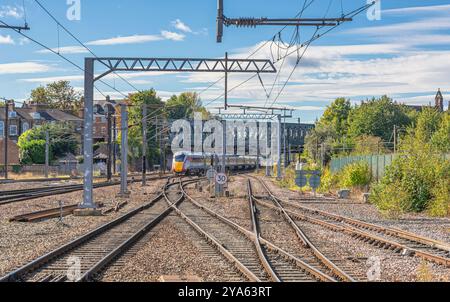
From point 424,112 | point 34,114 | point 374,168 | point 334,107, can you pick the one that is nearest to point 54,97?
point 34,114

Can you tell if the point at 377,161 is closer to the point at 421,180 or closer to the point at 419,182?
the point at 421,180

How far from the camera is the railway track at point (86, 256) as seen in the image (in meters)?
11.9

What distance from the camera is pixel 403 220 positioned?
78.2 feet

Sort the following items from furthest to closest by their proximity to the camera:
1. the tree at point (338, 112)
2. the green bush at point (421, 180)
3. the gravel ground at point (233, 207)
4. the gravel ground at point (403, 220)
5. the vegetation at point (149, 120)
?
the tree at point (338, 112) < the vegetation at point (149, 120) < the green bush at point (421, 180) < the gravel ground at point (233, 207) < the gravel ground at point (403, 220)

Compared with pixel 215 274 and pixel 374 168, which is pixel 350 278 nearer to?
pixel 215 274

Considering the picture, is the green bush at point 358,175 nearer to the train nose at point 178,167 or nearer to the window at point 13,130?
the train nose at point 178,167

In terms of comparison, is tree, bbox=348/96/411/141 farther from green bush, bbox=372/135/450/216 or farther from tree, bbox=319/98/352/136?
green bush, bbox=372/135/450/216

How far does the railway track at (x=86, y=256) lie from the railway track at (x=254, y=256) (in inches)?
80.5

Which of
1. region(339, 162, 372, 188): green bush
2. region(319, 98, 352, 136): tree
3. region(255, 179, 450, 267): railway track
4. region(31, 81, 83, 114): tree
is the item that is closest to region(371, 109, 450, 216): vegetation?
region(255, 179, 450, 267): railway track

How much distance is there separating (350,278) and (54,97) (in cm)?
13276

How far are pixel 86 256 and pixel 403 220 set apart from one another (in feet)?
42.3

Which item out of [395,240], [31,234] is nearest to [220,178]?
[31,234]

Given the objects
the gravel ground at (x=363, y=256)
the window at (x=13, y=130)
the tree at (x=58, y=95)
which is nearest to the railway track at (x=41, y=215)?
the gravel ground at (x=363, y=256)

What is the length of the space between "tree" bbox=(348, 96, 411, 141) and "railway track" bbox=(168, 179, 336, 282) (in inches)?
3014
